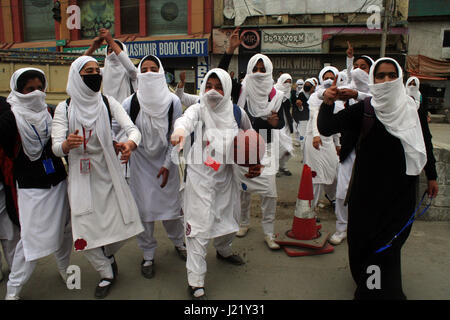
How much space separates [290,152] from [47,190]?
12.5 feet

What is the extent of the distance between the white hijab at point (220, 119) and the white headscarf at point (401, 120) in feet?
3.55

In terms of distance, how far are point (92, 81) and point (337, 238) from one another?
2873mm

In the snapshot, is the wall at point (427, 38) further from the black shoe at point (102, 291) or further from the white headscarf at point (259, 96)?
the black shoe at point (102, 291)

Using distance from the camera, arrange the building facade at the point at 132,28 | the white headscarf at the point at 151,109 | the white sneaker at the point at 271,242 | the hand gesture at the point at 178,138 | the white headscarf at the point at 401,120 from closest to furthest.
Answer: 1. the hand gesture at the point at 178,138
2. the white headscarf at the point at 401,120
3. the white headscarf at the point at 151,109
4. the white sneaker at the point at 271,242
5. the building facade at the point at 132,28

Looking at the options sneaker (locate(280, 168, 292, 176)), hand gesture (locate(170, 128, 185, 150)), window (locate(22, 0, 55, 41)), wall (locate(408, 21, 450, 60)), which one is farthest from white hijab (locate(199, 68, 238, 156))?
window (locate(22, 0, 55, 41))

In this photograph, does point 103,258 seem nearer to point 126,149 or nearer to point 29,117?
point 126,149

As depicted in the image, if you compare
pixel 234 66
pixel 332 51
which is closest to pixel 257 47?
pixel 234 66

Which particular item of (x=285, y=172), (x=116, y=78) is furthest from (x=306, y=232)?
(x=285, y=172)

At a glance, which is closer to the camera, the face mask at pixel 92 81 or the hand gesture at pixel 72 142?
the hand gesture at pixel 72 142

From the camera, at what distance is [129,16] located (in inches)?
774

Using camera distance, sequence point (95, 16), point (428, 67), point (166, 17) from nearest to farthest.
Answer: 1. point (428, 67)
2. point (166, 17)
3. point (95, 16)

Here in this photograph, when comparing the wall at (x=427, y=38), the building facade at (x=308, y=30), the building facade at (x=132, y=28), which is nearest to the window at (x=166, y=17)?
the building facade at (x=132, y=28)

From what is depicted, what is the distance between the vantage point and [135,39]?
19172mm

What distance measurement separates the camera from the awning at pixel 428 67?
1847 centimetres
